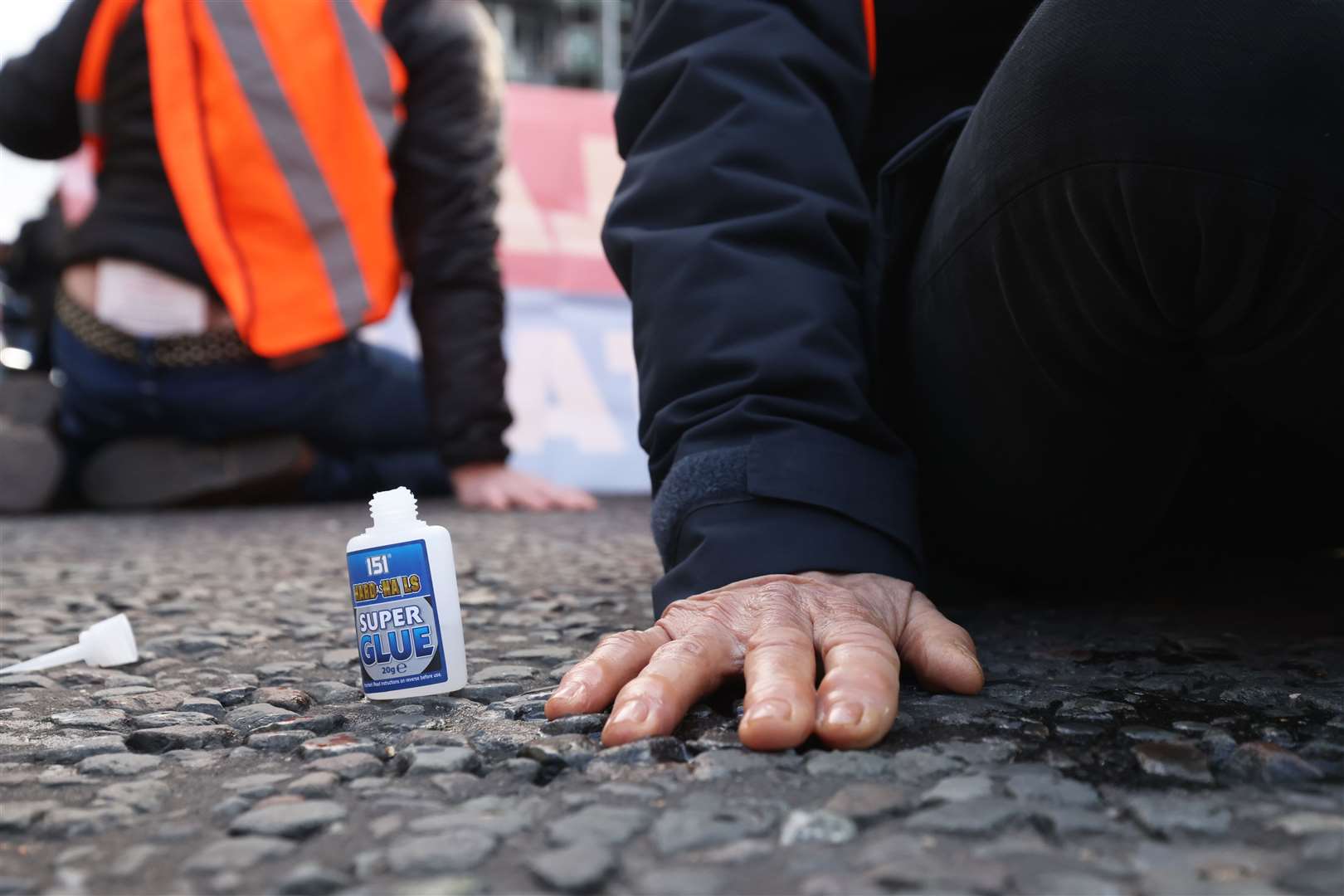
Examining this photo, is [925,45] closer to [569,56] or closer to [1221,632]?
[1221,632]

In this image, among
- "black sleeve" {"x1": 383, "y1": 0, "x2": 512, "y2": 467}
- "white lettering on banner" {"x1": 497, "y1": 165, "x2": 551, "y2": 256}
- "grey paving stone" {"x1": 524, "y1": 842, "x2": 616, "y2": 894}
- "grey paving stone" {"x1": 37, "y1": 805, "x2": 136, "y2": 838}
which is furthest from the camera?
"white lettering on banner" {"x1": 497, "y1": 165, "x2": 551, "y2": 256}

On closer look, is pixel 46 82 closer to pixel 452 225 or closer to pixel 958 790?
pixel 452 225

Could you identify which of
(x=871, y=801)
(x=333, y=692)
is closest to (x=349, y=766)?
(x=333, y=692)

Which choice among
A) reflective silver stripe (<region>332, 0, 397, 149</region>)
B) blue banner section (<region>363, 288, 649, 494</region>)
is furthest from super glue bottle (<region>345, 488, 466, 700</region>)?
blue banner section (<region>363, 288, 649, 494</region>)

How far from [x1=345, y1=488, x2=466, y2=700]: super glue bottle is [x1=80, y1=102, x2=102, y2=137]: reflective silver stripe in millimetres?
2456

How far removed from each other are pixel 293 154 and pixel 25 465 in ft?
4.31

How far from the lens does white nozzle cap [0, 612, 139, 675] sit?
46.6 inches

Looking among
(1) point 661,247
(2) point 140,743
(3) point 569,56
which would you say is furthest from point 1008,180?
(3) point 569,56

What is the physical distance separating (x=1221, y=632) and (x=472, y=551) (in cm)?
137

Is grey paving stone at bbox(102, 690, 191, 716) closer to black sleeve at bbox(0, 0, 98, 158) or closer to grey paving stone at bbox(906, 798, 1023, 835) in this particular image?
grey paving stone at bbox(906, 798, 1023, 835)

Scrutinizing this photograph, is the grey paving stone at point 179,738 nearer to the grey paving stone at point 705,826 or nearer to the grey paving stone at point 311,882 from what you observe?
the grey paving stone at point 311,882

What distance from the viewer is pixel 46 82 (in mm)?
2850

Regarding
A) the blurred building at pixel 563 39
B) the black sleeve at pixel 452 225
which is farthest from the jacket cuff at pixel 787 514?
the blurred building at pixel 563 39

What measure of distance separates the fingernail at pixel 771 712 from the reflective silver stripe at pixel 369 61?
2511 mm
